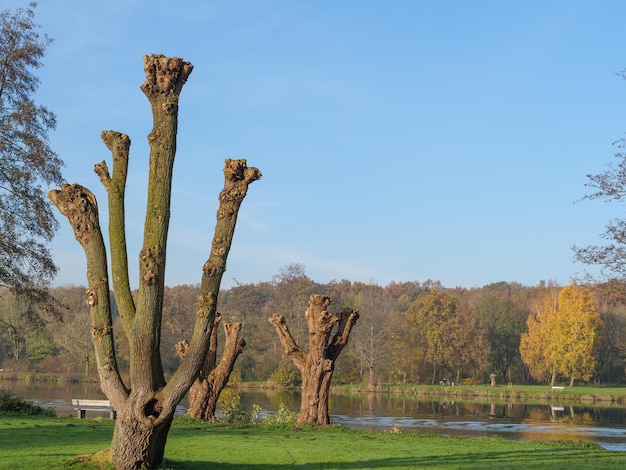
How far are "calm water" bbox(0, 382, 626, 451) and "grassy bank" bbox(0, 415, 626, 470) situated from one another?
10796 mm

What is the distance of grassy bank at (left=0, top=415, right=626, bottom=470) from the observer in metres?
13.6

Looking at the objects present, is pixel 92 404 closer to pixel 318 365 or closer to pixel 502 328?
pixel 318 365

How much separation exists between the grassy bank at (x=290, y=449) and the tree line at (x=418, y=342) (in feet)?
159

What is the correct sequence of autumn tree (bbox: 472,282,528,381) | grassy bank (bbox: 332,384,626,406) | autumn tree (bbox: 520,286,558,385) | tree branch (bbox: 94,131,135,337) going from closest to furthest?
tree branch (bbox: 94,131,135,337) < grassy bank (bbox: 332,384,626,406) < autumn tree (bbox: 520,286,558,385) < autumn tree (bbox: 472,282,528,381)

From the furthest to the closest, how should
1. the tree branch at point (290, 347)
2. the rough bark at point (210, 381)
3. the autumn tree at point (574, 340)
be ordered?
the autumn tree at point (574, 340) → the rough bark at point (210, 381) → the tree branch at point (290, 347)

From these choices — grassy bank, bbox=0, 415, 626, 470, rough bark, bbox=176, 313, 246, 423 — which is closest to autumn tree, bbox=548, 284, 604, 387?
rough bark, bbox=176, 313, 246, 423

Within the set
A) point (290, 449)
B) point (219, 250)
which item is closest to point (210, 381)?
point (290, 449)

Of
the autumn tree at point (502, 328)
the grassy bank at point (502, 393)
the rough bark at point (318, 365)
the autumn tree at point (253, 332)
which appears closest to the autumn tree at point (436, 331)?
the grassy bank at point (502, 393)

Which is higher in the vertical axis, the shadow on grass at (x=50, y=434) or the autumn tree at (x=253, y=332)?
the autumn tree at (x=253, y=332)

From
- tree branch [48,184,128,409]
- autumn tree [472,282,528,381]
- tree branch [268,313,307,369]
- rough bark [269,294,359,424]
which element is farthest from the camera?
autumn tree [472,282,528,381]

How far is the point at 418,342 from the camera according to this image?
76.1 meters

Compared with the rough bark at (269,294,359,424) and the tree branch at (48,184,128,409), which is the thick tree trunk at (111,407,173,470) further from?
the rough bark at (269,294,359,424)

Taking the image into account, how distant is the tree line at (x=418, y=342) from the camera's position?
71.6 metres

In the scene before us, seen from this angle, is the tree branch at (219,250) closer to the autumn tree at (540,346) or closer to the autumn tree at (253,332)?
the autumn tree at (253,332)
